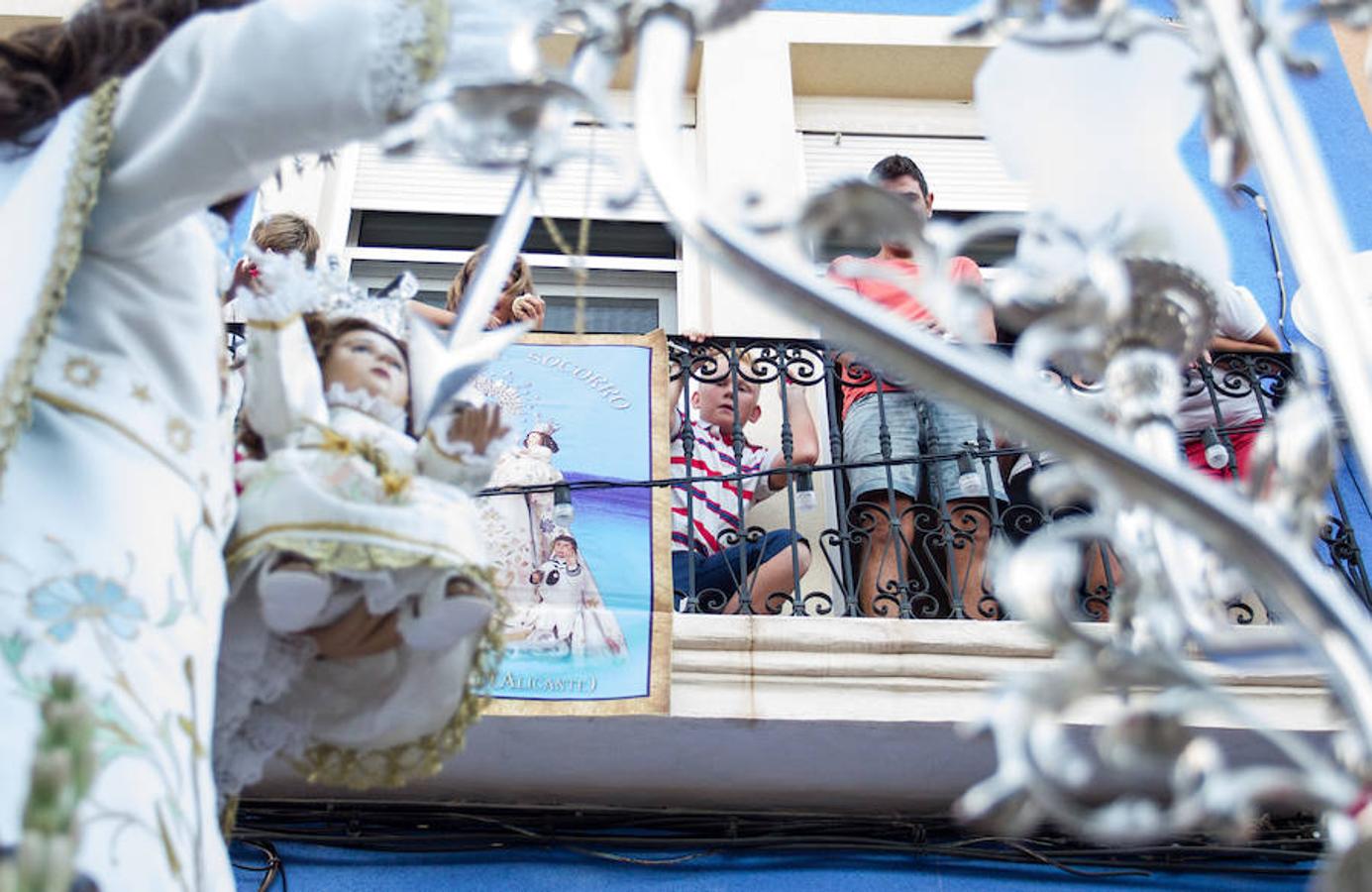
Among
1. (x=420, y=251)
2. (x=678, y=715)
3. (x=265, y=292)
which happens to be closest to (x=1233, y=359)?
(x=678, y=715)

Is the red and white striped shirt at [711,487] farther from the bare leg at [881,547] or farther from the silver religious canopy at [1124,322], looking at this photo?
the silver religious canopy at [1124,322]

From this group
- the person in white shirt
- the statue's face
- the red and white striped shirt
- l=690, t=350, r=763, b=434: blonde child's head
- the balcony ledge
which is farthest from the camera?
l=690, t=350, r=763, b=434: blonde child's head

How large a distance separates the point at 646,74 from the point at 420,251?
19.8ft

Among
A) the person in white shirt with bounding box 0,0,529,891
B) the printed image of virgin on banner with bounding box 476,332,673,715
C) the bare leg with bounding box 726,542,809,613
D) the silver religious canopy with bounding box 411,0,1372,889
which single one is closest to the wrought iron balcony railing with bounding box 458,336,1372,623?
the bare leg with bounding box 726,542,809,613

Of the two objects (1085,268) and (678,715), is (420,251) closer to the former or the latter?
(678,715)

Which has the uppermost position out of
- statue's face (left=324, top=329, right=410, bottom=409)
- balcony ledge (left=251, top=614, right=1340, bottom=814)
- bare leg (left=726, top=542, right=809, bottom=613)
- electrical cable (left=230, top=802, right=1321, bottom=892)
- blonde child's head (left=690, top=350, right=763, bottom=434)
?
blonde child's head (left=690, top=350, right=763, bottom=434)

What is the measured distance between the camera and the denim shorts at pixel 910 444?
18.9 feet

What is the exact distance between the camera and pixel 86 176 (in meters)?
2.17

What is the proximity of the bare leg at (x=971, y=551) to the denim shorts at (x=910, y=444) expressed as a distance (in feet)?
0.19

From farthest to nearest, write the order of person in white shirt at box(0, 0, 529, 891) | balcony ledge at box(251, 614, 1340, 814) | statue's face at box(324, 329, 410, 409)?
balcony ledge at box(251, 614, 1340, 814) → statue's face at box(324, 329, 410, 409) → person in white shirt at box(0, 0, 529, 891)

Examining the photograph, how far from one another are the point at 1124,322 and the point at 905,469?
390 centimetres

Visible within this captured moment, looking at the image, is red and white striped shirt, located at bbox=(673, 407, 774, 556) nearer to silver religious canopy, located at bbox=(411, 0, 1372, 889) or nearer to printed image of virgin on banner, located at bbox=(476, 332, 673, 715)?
printed image of virgin on banner, located at bbox=(476, 332, 673, 715)

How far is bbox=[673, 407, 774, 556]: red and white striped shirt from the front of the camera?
568cm

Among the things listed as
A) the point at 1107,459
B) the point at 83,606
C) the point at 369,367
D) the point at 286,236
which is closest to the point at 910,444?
the point at 286,236
